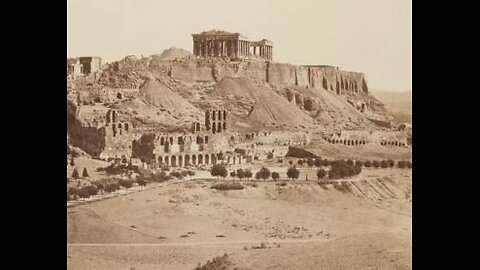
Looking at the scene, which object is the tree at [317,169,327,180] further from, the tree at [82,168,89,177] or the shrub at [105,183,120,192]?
the tree at [82,168,89,177]

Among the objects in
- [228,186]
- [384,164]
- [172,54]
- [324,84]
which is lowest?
[228,186]

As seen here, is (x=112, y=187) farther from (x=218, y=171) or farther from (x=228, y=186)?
(x=228, y=186)

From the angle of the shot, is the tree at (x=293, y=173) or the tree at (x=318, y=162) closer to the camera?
the tree at (x=293, y=173)

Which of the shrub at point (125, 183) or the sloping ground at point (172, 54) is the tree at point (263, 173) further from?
the sloping ground at point (172, 54)

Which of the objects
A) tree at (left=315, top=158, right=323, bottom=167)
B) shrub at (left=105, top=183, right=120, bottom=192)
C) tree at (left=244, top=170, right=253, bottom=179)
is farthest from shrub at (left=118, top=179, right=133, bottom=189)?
tree at (left=315, top=158, right=323, bottom=167)

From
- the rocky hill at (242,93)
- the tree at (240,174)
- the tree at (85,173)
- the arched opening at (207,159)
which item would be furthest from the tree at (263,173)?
the tree at (85,173)

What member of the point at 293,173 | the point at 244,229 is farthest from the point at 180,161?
the point at 293,173
